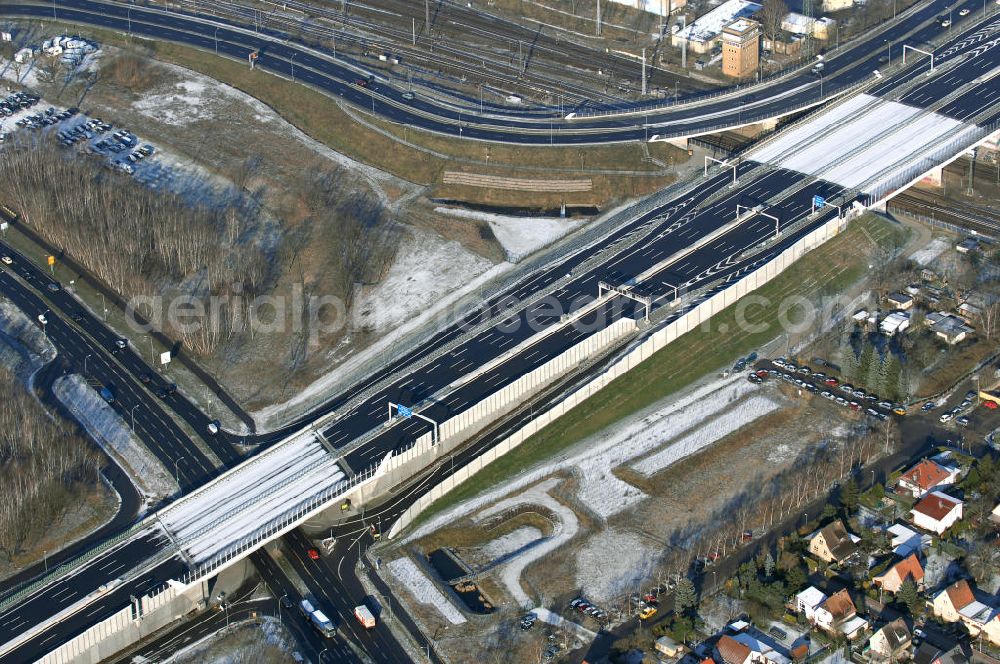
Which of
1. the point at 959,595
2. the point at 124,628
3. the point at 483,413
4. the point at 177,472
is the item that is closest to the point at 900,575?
the point at 959,595

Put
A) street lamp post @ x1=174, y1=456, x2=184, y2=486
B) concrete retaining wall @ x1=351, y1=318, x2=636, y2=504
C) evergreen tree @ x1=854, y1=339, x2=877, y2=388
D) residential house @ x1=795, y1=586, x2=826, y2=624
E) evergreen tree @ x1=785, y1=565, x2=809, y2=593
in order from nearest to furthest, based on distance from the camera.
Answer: residential house @ x1=795, y1=586, x2=826, y2=624 < evergreen tree @ x1=785, y1=565, x2=809, y2=593 < concrete retaining wall @ x1=351, y1=318, x2=636, y2=504 < street lamp post @ x1=174, y1=456, x2=184, y2=486 < evergreen tree @ x1=854, y1=339, x2=877, y2=388

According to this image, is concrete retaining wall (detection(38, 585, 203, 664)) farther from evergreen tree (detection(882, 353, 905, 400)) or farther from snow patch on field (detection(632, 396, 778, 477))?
evergreen tree (detection(882, 353, 905, 400))

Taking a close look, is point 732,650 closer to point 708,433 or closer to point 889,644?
point 889,644

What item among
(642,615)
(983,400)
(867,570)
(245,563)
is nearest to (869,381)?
(983,400)

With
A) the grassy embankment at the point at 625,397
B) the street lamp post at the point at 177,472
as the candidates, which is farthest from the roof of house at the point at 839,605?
the street lamp post at the point at 177,472

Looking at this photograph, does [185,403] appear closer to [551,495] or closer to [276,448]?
[276,448]

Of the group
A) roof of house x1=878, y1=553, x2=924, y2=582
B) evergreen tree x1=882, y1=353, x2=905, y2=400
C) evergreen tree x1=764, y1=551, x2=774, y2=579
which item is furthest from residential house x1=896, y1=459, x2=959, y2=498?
evergreen tree x1=764, y1=551, x2=774, y2=579
